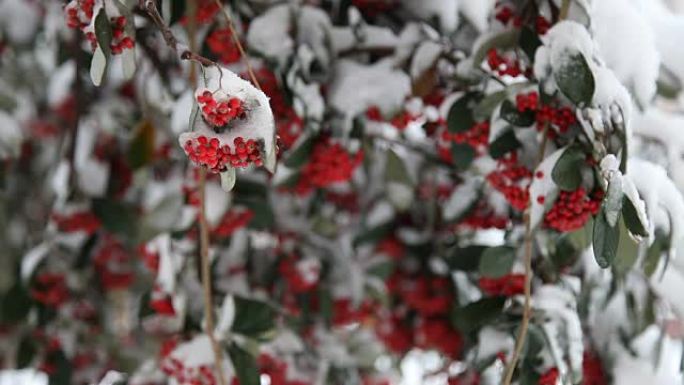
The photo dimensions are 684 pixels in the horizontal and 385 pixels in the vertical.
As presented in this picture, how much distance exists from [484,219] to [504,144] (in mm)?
313

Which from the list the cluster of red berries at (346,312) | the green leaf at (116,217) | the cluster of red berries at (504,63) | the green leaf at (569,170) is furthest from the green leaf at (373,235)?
the green leaf at (569,170)

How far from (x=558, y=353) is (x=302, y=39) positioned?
0.54 metres

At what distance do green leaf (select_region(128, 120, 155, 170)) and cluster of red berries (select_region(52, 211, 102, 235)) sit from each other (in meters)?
0.21

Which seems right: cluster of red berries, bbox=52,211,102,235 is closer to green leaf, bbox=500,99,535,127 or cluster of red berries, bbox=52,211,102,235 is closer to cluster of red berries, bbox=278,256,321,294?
cluster of red berries, bbox=278,256,321,294

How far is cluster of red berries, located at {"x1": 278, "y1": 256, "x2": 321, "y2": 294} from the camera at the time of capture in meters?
1.56

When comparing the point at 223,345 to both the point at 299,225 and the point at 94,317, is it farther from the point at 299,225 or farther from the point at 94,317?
the point at 94,317

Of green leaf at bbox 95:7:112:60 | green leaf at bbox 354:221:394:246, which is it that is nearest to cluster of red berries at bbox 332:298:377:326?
green leaf at bbox 354:221:394:246

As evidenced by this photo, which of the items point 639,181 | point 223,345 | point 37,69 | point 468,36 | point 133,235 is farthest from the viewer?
point 37,69

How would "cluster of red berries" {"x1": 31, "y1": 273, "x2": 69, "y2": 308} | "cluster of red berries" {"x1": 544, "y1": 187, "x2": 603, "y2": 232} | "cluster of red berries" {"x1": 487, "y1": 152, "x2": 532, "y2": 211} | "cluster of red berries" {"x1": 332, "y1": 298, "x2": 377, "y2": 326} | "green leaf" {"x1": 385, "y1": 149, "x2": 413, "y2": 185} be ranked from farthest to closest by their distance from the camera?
"cluster of red berries" {"x1": 332, "y1": 298, "x2": 377, "y2": 326}
"cluster of red berries" {"x1": 31, "y1": 273, "x2": 69, "y2": 308}
"green leaf" {"x1": 385, "y1": 149, "x2": 413, "y2": 185}
"cluster of red berries" {"x1": 487, "y1": 152, "x2": 532, "y2": 211}
"cluster of red berries" {"x1": 544, "y1": 187, "x2": 603, "y2": 232}

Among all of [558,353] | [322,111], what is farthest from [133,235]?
[558,353]

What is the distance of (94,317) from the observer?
1752 mm

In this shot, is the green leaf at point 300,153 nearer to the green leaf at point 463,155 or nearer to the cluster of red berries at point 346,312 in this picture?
the green leaf at point 463,155

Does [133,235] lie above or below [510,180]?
below

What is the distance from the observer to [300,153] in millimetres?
1177
